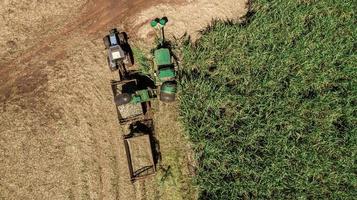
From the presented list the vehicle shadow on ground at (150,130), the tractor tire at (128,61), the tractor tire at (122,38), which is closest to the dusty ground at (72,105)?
the vehicle shadow on ground at (150,130)

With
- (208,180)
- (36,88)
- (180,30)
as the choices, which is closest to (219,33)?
(180,30)

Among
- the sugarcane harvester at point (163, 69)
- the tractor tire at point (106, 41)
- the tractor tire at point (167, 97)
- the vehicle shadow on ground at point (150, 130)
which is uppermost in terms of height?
the tractor tire at point (106, 41)

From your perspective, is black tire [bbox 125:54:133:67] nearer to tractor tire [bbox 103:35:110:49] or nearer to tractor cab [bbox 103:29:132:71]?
tractor cab [bbox 103:29:132:71]

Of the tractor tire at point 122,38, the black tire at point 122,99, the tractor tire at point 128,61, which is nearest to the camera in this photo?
the black tire at point 122,99

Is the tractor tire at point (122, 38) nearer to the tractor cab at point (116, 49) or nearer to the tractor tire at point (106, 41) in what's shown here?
the tractor cab at point (116, 49)

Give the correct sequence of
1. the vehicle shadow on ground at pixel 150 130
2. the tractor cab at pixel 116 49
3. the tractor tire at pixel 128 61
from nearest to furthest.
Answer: the tractor cab at pixel 116 49 → the vehicle shadow on ground at pixel 150 130 → the tractor tire at pixel 128 61
